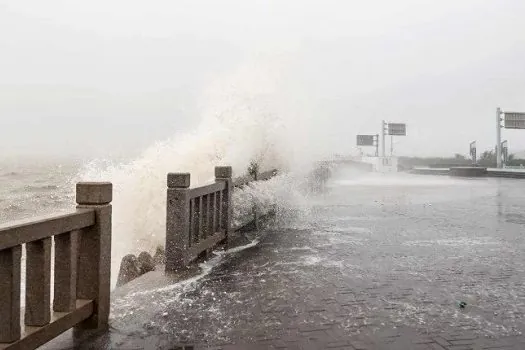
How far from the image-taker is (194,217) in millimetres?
6559

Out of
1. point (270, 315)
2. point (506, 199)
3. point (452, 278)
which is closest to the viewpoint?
point (270, 315)

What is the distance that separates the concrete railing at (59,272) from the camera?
110 inches

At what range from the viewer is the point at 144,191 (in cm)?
1143

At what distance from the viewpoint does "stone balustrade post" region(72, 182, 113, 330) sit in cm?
378

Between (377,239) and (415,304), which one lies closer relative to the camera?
(415,304)

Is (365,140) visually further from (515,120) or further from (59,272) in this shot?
(59,272)

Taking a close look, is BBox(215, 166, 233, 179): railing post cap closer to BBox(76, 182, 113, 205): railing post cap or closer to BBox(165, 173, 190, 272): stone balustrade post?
Result: BBox(165, 173, 190, 272): stone balustrade post

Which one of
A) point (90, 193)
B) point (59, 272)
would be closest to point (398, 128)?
point (90, 193)

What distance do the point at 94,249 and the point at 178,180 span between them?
2171 millimetres

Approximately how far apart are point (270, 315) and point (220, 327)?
1.87 ft

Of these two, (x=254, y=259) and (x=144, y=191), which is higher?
(x=144, y=191)

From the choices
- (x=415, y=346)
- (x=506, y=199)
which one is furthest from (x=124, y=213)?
(x=506, y=199)

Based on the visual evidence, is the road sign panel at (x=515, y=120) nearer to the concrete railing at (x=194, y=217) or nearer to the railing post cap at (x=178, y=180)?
the concrete railing at (x=194, y=217)

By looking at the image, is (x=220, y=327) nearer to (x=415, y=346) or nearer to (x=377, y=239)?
(x=415, y=346)
